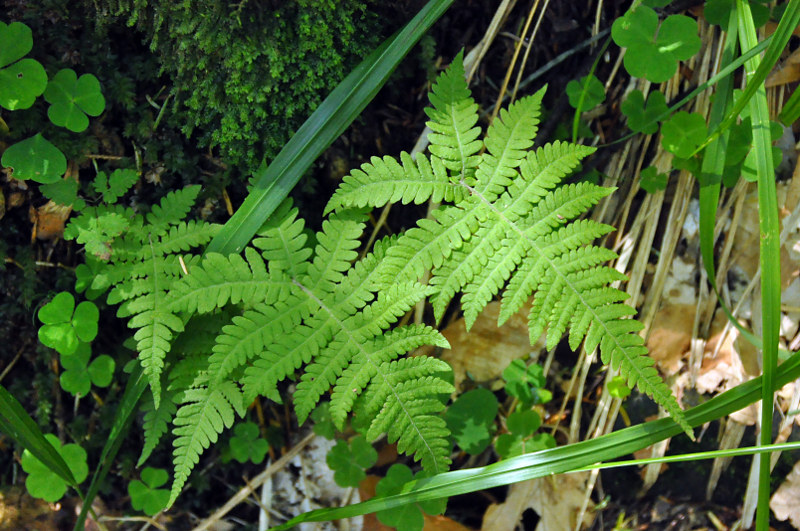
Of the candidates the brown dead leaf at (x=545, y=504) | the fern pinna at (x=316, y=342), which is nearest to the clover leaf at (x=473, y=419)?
the brown dead leaf at (x=545, y=504)

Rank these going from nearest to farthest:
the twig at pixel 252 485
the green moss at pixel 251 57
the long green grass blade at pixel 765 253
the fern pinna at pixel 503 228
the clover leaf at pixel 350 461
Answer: the fern pinna at pixel 503 228
the long green grass blade at pixel 765 253
the green moss at pixel 251 57
the clover leaf at pixel 350 461
the twig at pixel 252 485

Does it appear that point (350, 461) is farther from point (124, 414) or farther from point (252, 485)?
point (124, 414)

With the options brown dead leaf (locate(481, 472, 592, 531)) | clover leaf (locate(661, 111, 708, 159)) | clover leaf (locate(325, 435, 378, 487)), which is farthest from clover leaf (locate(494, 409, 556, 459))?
clover leaf (locate(661, 111, 708, 159))

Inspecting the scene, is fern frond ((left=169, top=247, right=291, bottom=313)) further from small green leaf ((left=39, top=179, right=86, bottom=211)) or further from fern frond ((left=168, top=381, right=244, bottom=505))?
small green leaf ((left=39, top=179, right=86, bottom=211))

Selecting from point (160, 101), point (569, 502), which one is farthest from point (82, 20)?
point (569, 502)

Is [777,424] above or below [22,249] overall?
above

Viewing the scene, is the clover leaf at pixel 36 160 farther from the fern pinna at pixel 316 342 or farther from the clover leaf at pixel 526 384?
the clover leaf at pixel 526 384

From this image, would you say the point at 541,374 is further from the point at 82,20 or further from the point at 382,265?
the point at 82,20
